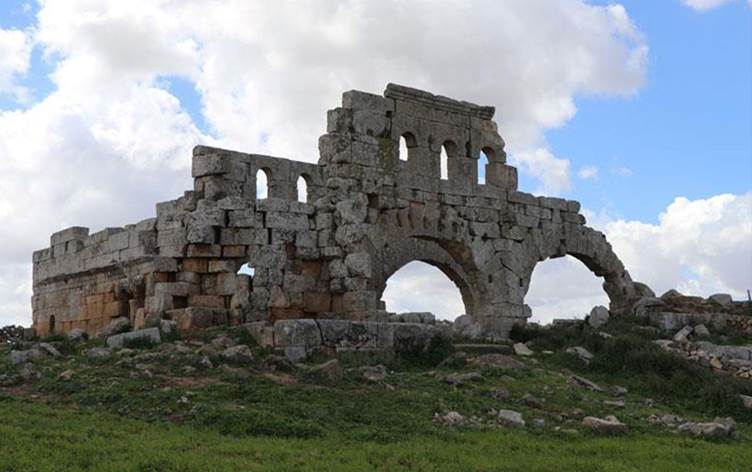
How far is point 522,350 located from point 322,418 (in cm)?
727

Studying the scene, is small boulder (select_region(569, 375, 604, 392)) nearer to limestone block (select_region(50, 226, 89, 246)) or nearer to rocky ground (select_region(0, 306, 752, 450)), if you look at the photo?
rocky ground (select_region(0, 306, 752, 450))

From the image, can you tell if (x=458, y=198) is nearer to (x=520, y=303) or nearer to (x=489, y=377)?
(x=520, y=303)

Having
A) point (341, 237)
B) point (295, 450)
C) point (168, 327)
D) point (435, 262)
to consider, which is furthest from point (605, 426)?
point (435, 262)

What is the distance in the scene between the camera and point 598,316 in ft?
73.4

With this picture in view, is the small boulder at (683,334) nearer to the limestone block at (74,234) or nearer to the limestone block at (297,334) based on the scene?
the limestone block at (297,334)

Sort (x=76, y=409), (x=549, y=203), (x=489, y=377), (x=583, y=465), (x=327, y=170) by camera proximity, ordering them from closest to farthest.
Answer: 1. (x=583, y=465)
2. (x=76, y=409)
3. (x=489, y=377)
4. (x=327, y=170)
5. (x=549, y=203)

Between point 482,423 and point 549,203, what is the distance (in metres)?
13.9

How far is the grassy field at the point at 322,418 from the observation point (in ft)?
30.0

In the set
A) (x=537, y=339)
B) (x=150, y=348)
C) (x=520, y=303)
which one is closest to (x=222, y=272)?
(x=150, y=348)

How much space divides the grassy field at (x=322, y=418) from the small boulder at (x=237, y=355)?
0.18m

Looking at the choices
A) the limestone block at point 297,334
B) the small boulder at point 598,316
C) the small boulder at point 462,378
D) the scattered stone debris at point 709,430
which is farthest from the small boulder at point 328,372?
the small boulder at point 598,316

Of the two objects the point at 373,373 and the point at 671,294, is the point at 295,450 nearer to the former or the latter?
the point at 373,373

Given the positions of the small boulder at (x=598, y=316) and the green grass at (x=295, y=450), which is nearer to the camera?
the green grass at (x=295, y=450)

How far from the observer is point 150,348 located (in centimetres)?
1447
